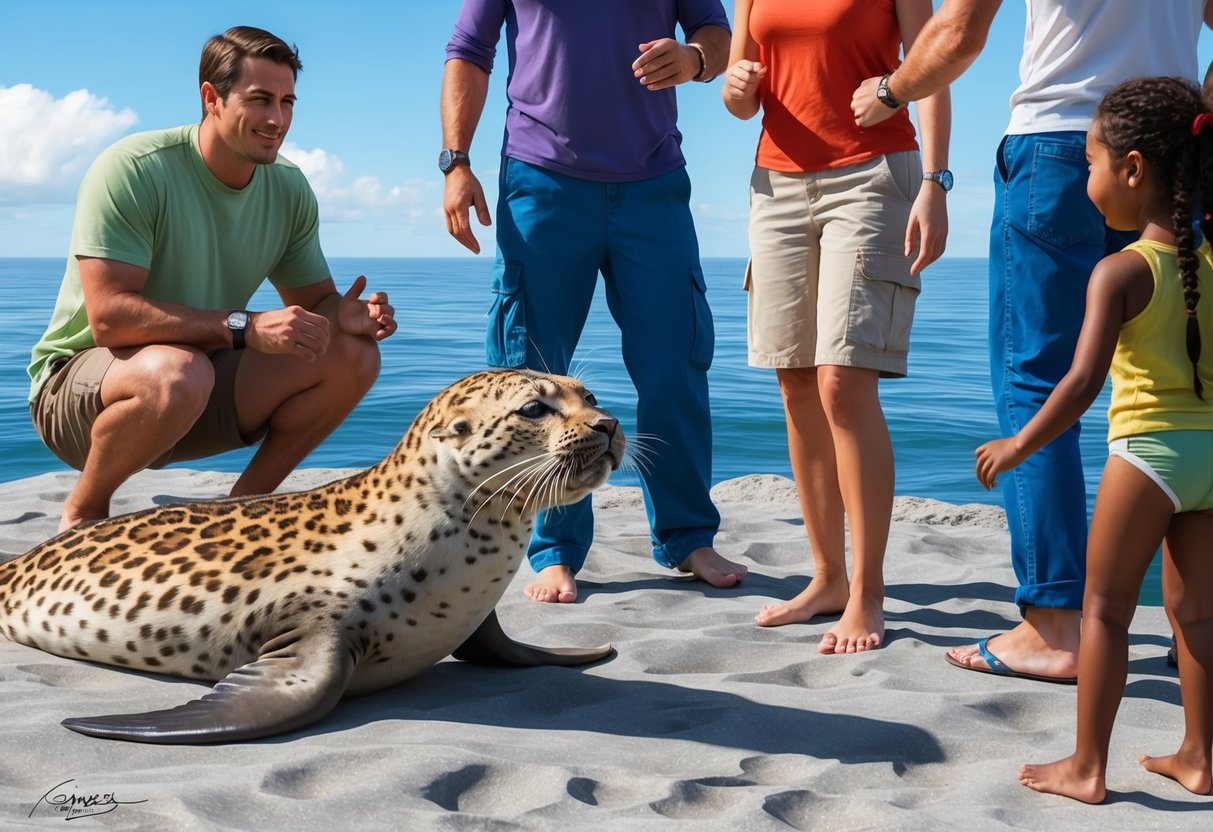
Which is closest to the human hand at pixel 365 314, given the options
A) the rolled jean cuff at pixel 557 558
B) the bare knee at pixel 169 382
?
the bare knee at pixel 169 382

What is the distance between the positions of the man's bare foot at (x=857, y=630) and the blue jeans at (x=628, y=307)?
1.01 m

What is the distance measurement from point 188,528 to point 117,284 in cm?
130

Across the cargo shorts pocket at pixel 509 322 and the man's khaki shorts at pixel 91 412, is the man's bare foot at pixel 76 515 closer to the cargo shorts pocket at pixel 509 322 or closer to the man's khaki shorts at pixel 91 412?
the man's khaki shorts at pixel 91 412

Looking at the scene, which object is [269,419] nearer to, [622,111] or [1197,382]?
[622,111]

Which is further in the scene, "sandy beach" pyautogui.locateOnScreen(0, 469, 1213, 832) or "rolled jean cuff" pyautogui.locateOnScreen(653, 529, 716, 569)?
"rolled jean cuff" pyautogui.locateOnScreen(653, 529, 716, 569)

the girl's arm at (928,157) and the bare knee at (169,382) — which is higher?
the girl's arm at (928,157)

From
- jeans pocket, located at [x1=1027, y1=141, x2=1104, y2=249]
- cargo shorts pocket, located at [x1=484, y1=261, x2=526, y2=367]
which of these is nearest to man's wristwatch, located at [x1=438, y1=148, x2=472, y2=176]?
cargo shorts pocket, located at [x1=484, y1=261, x2=526, y2=367]

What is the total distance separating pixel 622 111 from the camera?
15.2 feet

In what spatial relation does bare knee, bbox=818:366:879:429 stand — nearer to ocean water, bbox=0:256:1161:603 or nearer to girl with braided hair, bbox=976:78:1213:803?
girl with braided hair, bbox=976:78:1213:803

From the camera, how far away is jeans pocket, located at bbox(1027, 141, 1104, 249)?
335 cm

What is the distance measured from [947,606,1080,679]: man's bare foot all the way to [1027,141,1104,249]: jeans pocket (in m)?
1.00

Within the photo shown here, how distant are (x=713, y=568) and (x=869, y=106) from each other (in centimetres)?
178

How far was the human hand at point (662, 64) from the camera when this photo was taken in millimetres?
4395
